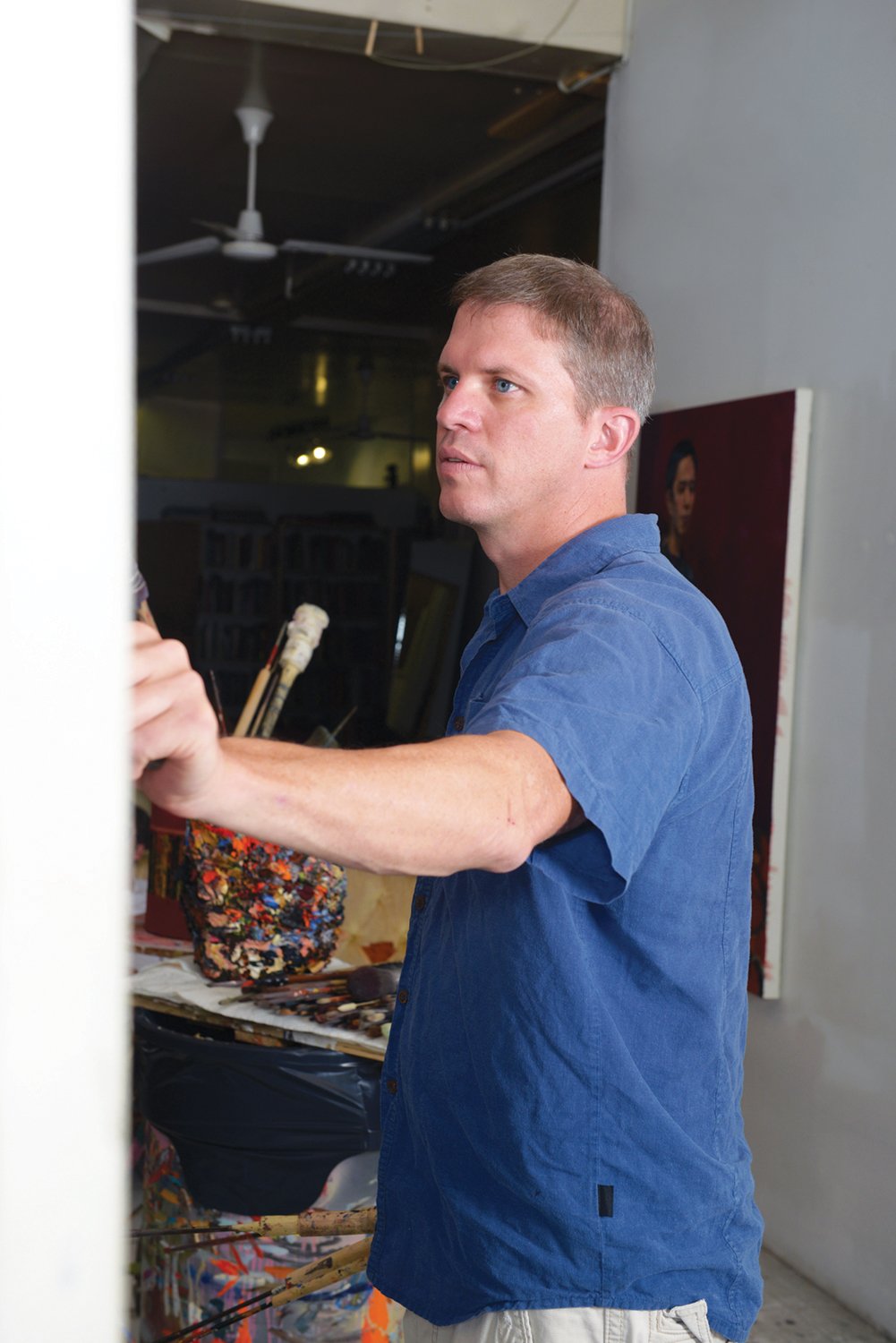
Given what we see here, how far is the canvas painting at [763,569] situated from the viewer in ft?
10.1

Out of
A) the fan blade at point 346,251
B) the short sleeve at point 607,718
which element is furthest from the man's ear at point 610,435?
the fan blade at point 346,251

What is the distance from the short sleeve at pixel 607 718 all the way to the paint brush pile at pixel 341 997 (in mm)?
1009

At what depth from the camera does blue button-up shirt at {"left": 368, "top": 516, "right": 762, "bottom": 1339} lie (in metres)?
1.12

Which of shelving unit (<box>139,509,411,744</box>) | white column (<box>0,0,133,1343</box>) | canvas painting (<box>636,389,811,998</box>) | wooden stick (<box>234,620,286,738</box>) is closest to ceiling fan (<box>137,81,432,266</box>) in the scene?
shelving unit (<box>139,509,411,744</box>)

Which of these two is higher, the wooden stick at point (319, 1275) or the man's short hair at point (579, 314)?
the man's short hair at point (579, 314)

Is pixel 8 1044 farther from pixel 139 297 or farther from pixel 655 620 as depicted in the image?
pixel 139 297

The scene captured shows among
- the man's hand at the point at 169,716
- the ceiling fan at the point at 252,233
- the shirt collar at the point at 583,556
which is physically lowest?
the man's hand at the point at 169,716

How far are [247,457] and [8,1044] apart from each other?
9370 millimetres

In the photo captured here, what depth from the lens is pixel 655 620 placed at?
108 cm

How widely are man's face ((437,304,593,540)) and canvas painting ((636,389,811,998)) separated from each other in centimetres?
181

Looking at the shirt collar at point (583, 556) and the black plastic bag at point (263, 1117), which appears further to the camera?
the black plastic bag at point (263, 1117)

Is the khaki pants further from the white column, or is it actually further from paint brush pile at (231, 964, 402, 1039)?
the white column

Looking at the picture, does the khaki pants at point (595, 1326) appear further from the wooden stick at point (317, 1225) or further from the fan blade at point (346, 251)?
the fan blade at point (346, 251)

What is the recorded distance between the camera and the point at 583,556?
4.27 ft
